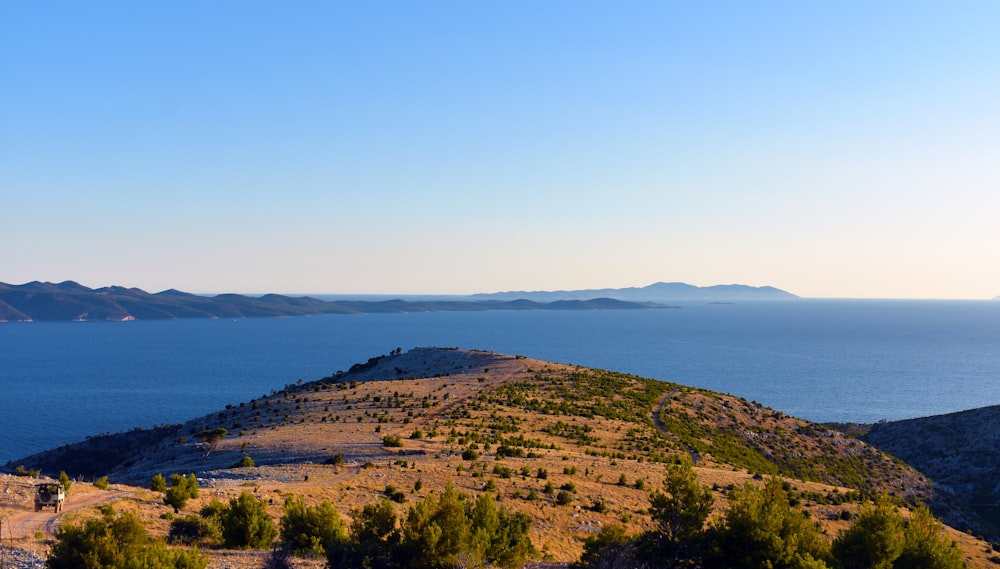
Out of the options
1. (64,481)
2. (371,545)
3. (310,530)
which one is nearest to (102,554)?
(310,530)

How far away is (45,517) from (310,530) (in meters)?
9.40

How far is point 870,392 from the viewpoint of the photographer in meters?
138

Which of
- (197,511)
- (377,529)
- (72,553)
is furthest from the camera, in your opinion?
(197,511)

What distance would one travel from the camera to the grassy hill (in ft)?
102

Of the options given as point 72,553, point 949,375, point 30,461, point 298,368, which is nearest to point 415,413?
point 72,553

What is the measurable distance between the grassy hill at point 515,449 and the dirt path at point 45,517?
5.30 ft

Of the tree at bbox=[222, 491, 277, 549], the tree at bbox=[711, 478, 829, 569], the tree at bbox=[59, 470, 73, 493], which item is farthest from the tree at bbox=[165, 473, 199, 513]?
the tree at bbox=[711, 478, 829, 569]

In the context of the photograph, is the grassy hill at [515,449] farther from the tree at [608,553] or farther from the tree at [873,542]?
the tree at [873,542]

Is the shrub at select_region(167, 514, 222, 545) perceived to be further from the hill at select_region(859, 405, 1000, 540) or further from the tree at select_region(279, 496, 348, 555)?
the hill at select_region(859, 405, 1000, 540)

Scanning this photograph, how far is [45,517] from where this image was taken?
20938mm

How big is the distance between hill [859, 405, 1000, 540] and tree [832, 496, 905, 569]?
39564 millimetres

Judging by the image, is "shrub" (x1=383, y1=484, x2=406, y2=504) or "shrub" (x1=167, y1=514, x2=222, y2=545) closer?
"shrub" (x1=167, y1=514, x2=222, y2=545)

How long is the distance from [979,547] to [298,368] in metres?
155

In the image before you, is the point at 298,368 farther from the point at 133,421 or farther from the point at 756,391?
the point at 756,391
